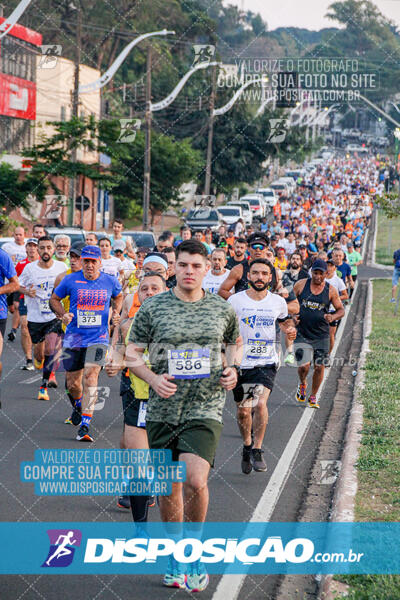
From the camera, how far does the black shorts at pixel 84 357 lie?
10297 mm

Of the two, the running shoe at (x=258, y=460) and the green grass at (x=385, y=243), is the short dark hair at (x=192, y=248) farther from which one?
the green grass at (x=385, y=243)

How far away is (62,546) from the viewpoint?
6609mm

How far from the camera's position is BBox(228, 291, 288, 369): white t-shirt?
9.31 metres

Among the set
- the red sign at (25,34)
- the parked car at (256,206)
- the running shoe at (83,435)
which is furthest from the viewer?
the parked car at (256,206)

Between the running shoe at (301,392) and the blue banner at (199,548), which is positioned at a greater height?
the blue banner at (199,548)

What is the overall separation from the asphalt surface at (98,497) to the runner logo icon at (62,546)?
0.23 meters

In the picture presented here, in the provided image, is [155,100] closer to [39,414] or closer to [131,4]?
[131,4]

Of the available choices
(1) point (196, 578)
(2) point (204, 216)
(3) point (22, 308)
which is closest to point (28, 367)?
(3) point (22, 308)

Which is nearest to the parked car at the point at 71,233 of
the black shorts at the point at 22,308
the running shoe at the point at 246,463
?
the black shorts at the point at 22,308

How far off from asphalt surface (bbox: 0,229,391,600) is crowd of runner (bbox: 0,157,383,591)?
0.19 meters

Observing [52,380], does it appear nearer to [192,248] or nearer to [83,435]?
[83,435]

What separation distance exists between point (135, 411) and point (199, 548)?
125 centimetres

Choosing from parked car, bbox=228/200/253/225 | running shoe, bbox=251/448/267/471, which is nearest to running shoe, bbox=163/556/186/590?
running shoe, bbox=251/448/267/471

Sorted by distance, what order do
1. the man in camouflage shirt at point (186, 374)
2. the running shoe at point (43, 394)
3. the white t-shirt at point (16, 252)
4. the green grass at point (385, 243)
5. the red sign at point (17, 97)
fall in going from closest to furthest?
the man in camouflage shirt at point (186, 374)
the running shoe at point (43, 394)
the white t-shirt at point (16, 252)
the red sign at point (17, 97)
the green grass at point (385, 243)
